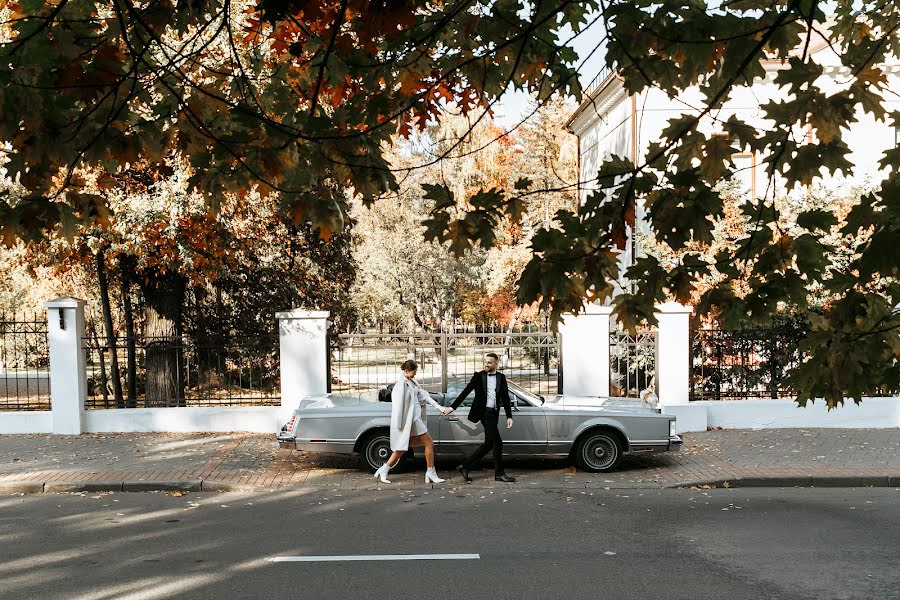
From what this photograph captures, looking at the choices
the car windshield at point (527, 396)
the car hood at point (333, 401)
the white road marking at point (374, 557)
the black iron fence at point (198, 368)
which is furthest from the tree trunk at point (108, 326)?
the white road marking at point (374, 557)

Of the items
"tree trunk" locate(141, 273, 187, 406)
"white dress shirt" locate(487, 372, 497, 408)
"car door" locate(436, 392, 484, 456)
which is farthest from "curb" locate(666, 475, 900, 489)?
"tree trunk" locate(141, 273, 187, 406)

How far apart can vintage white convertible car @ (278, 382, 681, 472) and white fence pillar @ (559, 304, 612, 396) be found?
8.67ft

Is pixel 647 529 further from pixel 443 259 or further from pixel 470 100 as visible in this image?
pixel 443 259

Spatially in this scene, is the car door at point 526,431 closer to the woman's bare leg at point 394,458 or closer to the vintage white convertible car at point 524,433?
the vintage white convertible car at point 524,433

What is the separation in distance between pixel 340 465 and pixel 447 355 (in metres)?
2.89

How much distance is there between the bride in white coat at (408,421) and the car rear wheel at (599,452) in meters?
1.94

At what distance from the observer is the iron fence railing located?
15.6 metres

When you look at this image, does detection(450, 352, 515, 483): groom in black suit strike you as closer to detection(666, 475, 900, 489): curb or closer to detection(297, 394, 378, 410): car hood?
detection(297, 394, 378, 410): car hood

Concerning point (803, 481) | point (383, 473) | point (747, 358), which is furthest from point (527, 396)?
point (747, 358)

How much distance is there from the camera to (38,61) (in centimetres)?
486

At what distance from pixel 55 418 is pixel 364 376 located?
4.99 meters

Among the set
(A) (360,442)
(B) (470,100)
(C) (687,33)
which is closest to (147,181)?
(A) (360,442)

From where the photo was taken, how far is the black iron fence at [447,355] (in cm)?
1476

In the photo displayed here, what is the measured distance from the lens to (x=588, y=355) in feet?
48.9
